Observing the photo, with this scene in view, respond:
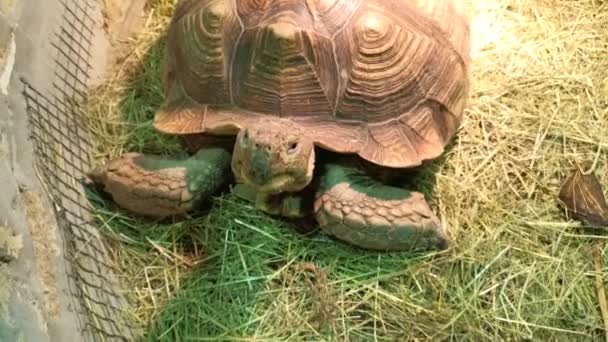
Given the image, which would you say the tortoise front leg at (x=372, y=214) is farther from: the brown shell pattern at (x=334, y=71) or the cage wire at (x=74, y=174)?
the cage wire at (x=74, y=174)

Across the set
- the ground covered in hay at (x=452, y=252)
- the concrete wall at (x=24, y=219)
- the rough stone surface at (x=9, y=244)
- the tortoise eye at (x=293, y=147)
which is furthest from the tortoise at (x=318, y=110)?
the rough stone surface at (x=9, y=244)

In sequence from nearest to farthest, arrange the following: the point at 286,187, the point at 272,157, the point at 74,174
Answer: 1. the point at 272,157
2. the point at 286,187
3. the point at 74,174

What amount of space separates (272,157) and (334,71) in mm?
428

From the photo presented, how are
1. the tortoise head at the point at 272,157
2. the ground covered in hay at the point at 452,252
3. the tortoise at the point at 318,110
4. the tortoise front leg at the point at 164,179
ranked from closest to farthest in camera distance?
the tortoise head at the point at 272,157
the tortoise at the point at 318,110
the ground covered in hay at the point at 452,252
the tortoise front leg at the point at 164,179

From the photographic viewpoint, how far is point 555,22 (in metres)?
3.33

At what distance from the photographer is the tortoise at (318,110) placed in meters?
2.50

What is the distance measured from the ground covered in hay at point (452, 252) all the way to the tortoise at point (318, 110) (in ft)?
0.42

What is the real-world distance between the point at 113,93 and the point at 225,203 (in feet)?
2.76

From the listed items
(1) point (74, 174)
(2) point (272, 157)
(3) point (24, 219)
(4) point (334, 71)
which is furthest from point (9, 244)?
(4) point (334, 71)

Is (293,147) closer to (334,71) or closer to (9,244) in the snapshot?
(334,71)

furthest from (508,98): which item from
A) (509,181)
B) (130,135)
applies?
(130,135)

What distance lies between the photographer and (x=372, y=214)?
258 cm

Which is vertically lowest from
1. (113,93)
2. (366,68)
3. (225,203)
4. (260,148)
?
(225,203)

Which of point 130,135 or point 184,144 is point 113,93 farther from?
point 184,144
